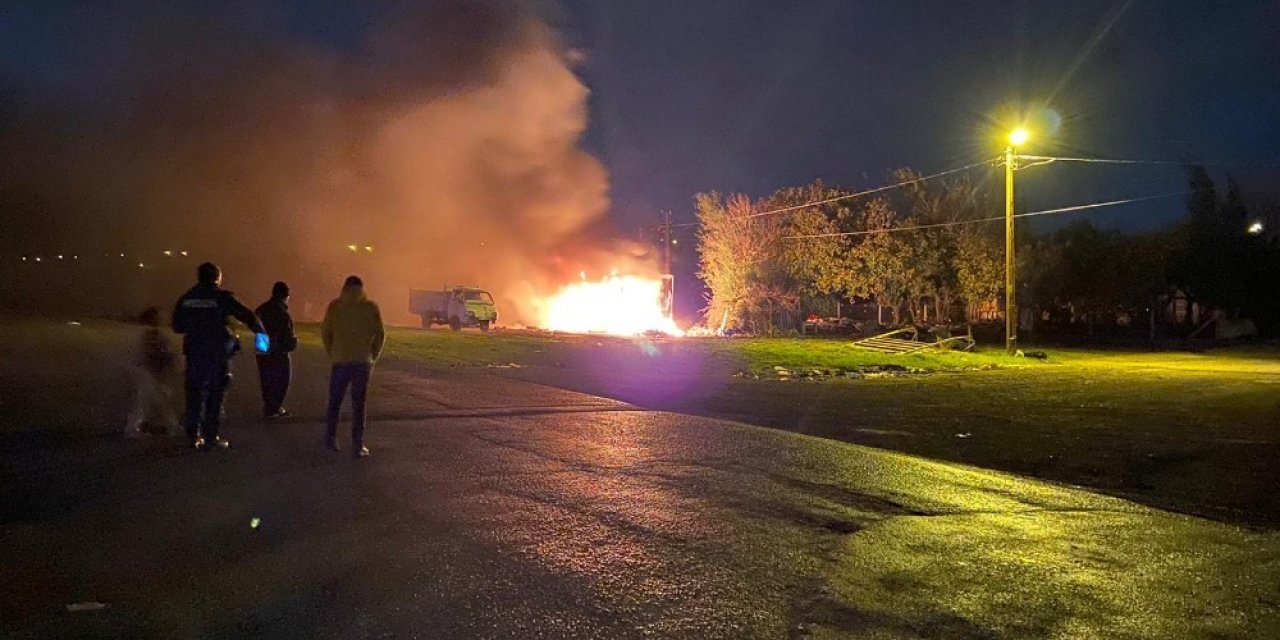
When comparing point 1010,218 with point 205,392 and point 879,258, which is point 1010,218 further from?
point 205,392

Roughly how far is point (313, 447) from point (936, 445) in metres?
6.88

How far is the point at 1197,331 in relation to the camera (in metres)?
52.1

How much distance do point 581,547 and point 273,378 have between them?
6425 mm

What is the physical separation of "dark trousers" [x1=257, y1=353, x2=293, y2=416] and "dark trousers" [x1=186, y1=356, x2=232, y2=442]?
6.55 ft

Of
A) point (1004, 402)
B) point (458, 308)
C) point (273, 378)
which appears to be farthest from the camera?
point (458, 308)

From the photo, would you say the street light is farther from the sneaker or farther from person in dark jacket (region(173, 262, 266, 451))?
the sneaker

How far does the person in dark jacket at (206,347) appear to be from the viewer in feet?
28.6

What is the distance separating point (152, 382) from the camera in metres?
9.43

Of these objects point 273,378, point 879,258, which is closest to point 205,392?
point 273,378

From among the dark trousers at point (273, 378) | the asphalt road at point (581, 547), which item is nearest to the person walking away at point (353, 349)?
the asphalt road at point (581, 547)

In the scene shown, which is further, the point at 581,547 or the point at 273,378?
the point at 273,378

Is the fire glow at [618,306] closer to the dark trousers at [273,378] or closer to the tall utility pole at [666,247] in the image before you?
the tall utility pole at [666,247]

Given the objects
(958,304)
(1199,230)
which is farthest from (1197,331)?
(958,304)

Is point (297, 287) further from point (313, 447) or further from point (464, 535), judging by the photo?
point (464, 535)
